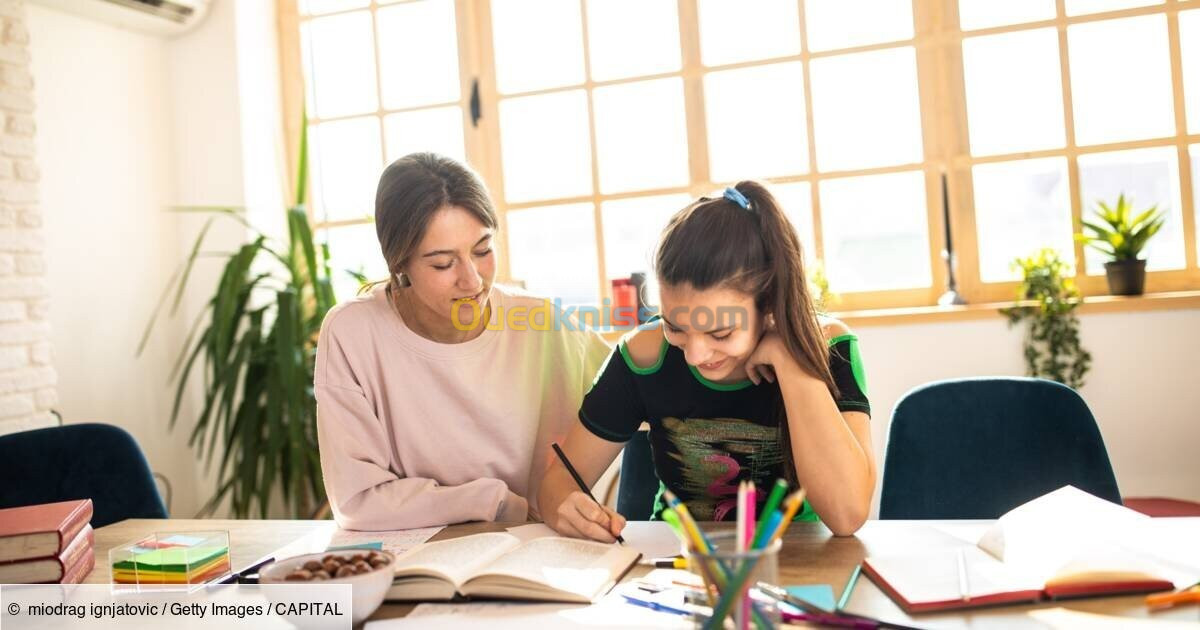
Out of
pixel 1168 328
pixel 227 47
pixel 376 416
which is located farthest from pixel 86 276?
pixel 1168 328

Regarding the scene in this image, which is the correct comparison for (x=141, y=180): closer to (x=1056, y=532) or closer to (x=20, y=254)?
(x=20, y=254)

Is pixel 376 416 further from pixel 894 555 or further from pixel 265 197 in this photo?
pixel 265 197

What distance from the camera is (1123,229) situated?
2879 millimetres

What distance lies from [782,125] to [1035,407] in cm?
183

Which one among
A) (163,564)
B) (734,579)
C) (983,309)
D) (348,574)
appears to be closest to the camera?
(734,579)

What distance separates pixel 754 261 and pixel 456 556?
0.64 metres

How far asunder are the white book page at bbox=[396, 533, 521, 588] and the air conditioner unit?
2756mm

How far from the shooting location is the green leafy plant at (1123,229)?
2.85m

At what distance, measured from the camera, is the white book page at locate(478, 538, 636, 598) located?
47.3 inches

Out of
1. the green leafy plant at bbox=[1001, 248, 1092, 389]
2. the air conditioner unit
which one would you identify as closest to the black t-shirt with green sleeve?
the green leafy plant at bbox=[1001, 248, 1092, 389]

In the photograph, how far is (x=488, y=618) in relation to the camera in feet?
3.76

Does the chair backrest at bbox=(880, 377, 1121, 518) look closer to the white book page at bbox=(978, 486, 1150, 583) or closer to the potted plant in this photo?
the white book page at bbox=(978, 486, 1150, 583)

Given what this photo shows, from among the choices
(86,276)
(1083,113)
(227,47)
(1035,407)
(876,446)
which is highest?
(227,47)

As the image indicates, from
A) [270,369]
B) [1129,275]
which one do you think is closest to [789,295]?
[1129,275]
